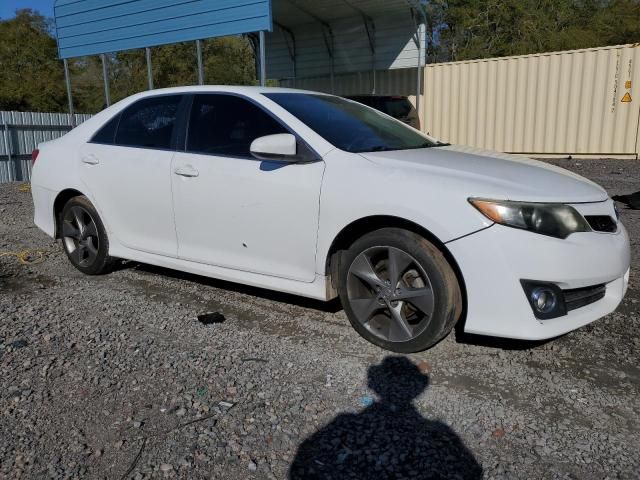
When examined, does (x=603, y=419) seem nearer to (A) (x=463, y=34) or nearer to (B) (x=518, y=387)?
(B) (x=518, y=387)

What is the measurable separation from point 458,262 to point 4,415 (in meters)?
2.41

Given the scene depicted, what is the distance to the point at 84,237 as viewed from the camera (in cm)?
496

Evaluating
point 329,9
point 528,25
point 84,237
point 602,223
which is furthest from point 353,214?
point 528,25

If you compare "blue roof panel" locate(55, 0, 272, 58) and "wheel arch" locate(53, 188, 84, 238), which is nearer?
"wheel arch" locate(53, 188, 84, 238)

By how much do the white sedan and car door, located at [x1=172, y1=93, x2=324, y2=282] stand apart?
0.01 metres

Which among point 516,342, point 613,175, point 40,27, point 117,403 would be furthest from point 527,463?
point 40,27

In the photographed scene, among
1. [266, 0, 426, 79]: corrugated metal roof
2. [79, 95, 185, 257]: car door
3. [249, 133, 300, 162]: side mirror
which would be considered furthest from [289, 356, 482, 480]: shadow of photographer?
[266, 0, 426, 79]: corrugated metal roof

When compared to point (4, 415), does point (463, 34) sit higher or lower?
higher

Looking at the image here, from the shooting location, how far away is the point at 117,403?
280 centimetres

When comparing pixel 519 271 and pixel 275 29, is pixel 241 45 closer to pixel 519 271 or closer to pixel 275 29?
pixel 275 29

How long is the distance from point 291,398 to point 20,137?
54.2 ft

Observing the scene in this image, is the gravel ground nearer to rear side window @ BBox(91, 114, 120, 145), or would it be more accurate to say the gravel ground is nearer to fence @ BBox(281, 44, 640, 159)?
rear side window @ BBox(91, 114, 120, 145)

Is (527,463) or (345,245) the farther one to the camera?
(345,245)

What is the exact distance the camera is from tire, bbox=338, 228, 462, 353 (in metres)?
3.12
